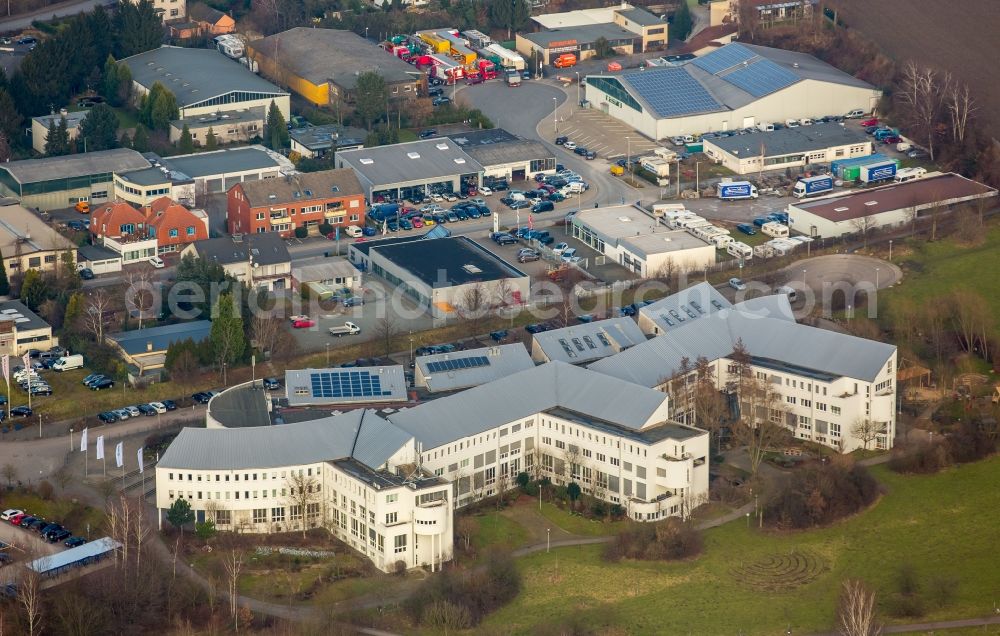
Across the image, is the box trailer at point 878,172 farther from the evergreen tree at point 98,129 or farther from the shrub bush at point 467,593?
the shrub bush at point 467,593

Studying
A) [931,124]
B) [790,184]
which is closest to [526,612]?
[790,184]

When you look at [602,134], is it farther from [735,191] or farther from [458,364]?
[458,364]

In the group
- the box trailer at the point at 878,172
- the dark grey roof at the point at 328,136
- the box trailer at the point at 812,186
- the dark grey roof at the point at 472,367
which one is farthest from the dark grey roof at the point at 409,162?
the dark grey roof at the point at 472,367

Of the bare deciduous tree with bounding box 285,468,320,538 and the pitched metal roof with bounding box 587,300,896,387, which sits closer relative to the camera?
the bare deciduous tree with bounding box 285,468,320,538

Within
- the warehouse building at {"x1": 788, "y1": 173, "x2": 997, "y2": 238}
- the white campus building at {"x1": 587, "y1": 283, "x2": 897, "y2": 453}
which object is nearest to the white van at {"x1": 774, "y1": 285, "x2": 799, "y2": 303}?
the white campus building at {"x1": 587, "y1": 283, "x2": 897, "y2": 453}

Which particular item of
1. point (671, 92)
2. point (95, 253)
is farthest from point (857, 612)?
point (671, 92)

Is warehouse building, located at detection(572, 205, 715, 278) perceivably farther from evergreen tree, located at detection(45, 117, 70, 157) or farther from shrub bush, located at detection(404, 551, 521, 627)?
shrub bush, located at detection(404, 551, 521, 627)
